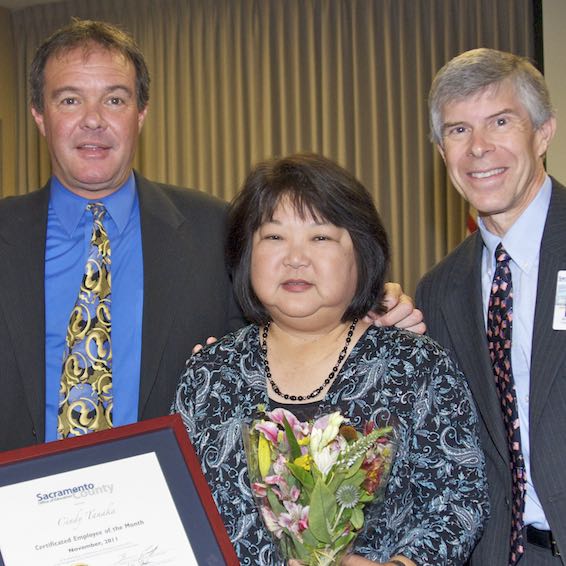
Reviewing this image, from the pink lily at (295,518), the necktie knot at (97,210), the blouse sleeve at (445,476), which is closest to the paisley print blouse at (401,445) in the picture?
the blouse sleeve at (445,476)

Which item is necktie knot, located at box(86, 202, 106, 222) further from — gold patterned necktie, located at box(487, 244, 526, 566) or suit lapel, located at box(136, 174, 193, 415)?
gold patterned necktie, located at box(487, 244, 526, 566)

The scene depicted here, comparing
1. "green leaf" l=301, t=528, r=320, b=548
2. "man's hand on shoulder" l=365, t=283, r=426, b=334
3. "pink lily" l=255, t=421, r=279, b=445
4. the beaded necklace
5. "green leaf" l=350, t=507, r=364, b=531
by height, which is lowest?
"green leaf" l=301, t=528, r=320, b=548

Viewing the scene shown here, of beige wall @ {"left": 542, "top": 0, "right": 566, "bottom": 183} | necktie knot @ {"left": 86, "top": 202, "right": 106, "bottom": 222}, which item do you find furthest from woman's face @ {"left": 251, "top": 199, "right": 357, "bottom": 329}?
beige wall @ {"left": 542, "top": 0, "right": 566, "bottom": 183}

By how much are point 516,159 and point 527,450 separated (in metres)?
0.80

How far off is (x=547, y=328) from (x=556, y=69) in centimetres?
359

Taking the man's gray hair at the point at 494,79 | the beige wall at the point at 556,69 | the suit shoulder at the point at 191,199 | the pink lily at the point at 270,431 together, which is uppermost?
the beige wall at the point at 556,69

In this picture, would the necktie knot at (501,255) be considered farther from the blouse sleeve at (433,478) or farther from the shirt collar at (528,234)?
the blouse sleeve at (433,478)

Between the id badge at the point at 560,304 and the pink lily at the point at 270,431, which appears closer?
the pink lily at the point at 270,431

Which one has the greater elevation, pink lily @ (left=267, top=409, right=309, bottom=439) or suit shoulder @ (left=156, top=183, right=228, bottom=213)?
suit shoulder @ (left=156, top=183, right=228, bottom=213)

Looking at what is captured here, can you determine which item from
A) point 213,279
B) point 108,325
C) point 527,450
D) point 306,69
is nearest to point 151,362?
point 108,325

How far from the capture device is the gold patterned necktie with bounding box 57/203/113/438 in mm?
Answer: 2330

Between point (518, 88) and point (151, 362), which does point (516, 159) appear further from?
point (151, 362)

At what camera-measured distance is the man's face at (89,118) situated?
260cm

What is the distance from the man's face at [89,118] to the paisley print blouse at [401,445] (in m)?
0.80
